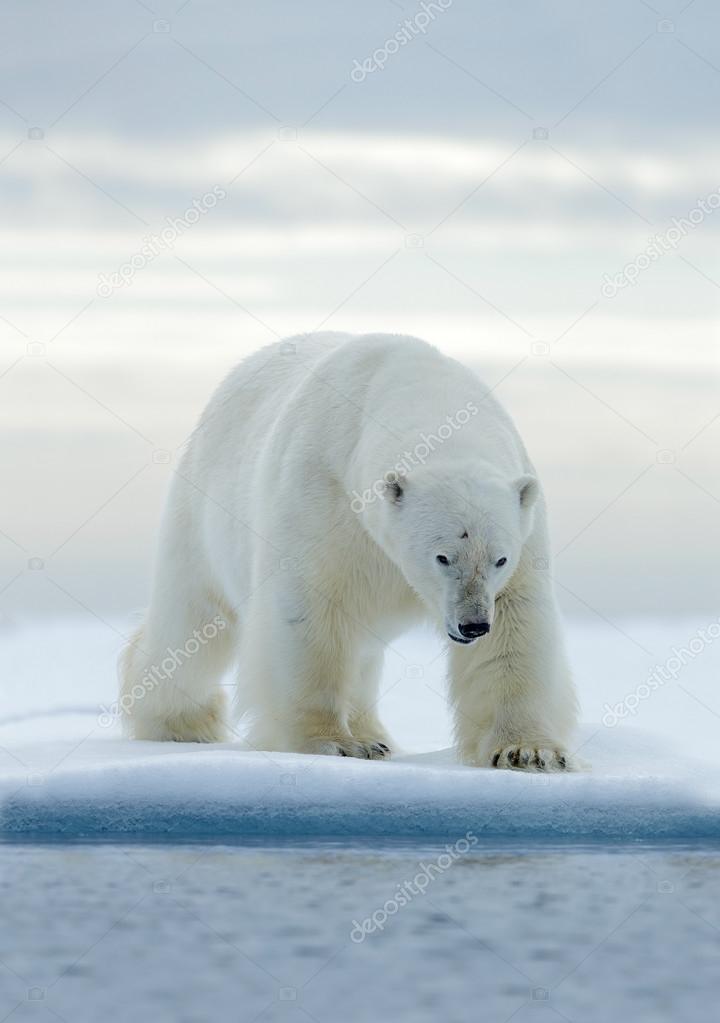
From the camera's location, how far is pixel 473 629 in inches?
195

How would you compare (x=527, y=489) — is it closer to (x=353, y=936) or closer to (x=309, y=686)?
(x=309, y=686)

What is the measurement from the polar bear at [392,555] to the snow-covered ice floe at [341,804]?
0.58 m

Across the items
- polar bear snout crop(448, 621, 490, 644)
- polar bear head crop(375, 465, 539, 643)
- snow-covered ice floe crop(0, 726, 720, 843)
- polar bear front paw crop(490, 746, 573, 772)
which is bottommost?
snow-covered ice floe crop(0, 726, 720, 843)

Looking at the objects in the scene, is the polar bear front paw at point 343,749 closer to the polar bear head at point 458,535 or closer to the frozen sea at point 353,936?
the polar bear head at point 458,535

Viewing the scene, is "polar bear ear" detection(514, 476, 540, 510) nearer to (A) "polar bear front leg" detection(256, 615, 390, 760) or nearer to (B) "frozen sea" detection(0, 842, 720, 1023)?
(A) "polar bear front leg" detection(256, 615, 390, 760)

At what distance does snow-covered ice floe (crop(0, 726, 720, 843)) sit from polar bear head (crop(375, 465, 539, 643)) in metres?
0.58

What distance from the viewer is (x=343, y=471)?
5.80 m

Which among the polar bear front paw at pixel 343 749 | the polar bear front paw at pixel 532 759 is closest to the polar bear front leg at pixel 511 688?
the polar bear front paw at pixel 532 759

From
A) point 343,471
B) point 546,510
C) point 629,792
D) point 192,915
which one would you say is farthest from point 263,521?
point 192,915

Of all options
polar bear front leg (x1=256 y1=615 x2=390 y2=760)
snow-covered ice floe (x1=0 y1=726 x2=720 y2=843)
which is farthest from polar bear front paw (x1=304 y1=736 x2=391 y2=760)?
snow-covered ice floe (x1=0 y1=726 x2=720 y2=843)

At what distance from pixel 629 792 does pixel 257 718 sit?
1730 mm

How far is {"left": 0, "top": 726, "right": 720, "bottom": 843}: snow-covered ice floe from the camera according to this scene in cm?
465

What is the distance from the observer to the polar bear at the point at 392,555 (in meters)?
5.18

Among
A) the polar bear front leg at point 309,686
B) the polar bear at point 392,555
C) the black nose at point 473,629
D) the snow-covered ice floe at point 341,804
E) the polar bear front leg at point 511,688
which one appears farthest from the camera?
the polar bear front leg at point 309,686
